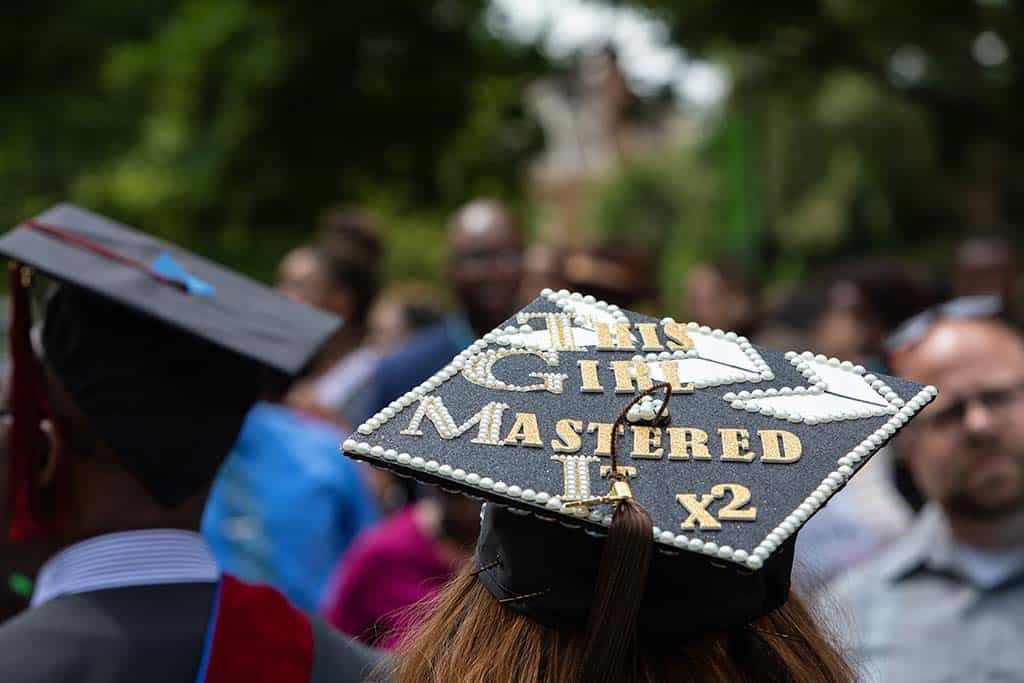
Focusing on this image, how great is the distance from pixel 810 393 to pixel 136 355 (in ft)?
3.88

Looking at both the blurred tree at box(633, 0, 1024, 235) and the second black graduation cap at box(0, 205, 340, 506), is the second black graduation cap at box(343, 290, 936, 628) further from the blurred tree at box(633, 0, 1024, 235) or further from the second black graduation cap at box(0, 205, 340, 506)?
the blurred tree at box(633, 0, 1024, 235)

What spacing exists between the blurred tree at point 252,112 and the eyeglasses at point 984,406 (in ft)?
30.8

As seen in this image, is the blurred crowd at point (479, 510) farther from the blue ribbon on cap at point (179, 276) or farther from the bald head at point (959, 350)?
the blue ribbon on cap at point (179, 276)

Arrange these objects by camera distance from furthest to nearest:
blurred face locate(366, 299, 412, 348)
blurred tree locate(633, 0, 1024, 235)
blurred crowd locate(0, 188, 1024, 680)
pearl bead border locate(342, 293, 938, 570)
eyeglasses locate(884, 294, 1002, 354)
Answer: blurred tree locate(633, 0, 1024, 235), blurred face locate(366, 299, 412, 348), eyeglasses locate(884, 294, 1002, 354), blurred crowd locate(0, 188, 1024, 680), pearl bead border locate(342, 293, 938, 570)

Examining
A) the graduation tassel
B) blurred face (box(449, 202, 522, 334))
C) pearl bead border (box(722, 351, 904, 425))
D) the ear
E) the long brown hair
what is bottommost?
blurred face (box(449, 202, 522, 334))

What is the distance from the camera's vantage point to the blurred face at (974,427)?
9.94 ft

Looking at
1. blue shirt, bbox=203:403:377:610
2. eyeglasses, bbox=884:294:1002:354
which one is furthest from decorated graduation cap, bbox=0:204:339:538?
eyeglasses, bbox=884:294:1002:354

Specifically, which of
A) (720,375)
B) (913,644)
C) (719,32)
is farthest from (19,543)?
(719,32)

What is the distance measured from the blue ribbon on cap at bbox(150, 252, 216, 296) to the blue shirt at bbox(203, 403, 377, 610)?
4.50ft

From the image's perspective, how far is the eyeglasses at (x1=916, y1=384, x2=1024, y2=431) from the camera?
121 inches

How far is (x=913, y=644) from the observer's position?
3.06m

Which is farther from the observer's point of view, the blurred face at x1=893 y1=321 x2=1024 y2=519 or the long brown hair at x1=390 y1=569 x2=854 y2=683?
the blurred face at x1=893 y1=321 x2=1024 y2=519

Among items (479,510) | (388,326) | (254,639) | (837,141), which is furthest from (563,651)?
(837,141)

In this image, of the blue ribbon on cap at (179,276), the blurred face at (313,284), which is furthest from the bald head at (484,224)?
the blue ribbon on cap at (179,276)
